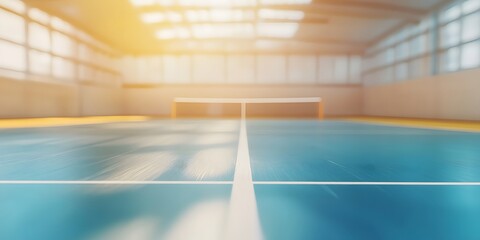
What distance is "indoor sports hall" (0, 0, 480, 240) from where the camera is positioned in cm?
127

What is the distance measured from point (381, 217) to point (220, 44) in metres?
A: 20.1

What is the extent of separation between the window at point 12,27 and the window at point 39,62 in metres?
0.79

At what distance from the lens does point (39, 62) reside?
13172 millimetres

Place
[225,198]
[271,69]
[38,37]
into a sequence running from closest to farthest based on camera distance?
[225,198]
[38,37]
[271,69]

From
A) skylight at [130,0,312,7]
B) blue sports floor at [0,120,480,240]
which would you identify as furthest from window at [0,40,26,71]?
blue sports floor at [0,120,480,240]

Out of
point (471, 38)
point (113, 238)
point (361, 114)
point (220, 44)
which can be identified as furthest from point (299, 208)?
point (361, 114)

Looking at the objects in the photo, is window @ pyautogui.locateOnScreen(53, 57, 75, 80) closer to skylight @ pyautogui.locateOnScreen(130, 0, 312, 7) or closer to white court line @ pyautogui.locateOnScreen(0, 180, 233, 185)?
skylight @ pyautogui.locateOnScreen(130, 0, 312, 7)

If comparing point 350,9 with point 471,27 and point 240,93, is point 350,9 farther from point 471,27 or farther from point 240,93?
point 240,93

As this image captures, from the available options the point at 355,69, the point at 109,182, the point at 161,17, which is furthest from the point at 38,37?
the point at 355,69

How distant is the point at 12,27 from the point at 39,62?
6.15 feet

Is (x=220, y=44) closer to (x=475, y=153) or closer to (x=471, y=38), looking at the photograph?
(x=471, y=38)

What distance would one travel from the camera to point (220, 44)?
67.2ft

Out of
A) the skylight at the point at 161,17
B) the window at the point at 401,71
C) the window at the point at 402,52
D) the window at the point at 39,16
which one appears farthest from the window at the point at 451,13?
the window at the point at 39,16

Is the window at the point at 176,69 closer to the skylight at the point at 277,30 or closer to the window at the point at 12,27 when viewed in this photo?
the skylight at the point at 277,30
